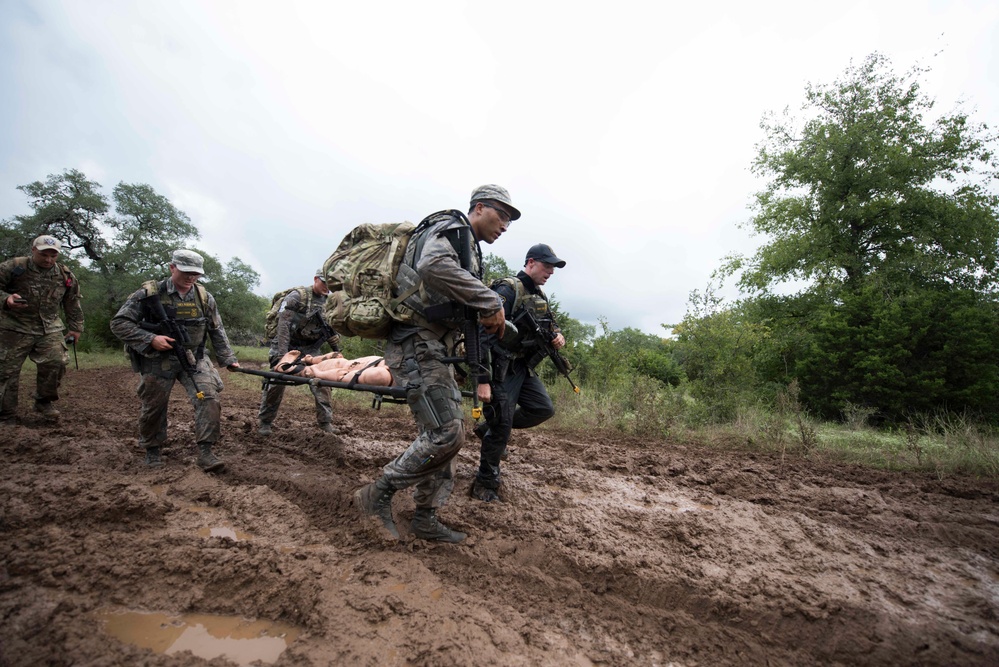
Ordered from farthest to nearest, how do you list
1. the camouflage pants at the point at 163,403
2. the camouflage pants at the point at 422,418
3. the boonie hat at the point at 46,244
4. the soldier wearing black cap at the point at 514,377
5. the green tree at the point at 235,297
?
the green tree at the point at 235,297
the boonie hat at the point at 46,244
the camouflage pants at the point at 163,403
the soldier wearing black cap at the point at 514,377
the camouflage pants at the point at 422,418

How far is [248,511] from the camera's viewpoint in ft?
11.2

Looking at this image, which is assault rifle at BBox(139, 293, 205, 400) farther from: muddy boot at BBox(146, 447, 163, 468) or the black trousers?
the black trousers

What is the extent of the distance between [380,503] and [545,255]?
8.09 feet

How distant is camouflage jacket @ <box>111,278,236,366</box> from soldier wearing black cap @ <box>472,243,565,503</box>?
2.68 metres

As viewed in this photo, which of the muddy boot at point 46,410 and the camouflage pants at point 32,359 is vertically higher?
the camouflage pants at point 32,359

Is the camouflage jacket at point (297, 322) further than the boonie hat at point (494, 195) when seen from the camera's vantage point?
Yes

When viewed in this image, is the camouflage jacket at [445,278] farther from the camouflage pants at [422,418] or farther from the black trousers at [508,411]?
the black trousers at [508,411]

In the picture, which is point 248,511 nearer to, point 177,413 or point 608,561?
A: point 608,561

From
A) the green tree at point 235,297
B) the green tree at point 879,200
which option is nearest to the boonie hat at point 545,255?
the green tree at point 879,200

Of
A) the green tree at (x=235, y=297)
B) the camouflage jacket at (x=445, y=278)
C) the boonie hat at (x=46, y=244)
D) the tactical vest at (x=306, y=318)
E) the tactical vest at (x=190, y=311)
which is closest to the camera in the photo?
the camouflage jacket at (x=445, y=278)

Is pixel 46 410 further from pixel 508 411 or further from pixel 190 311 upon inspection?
pixel 508 411

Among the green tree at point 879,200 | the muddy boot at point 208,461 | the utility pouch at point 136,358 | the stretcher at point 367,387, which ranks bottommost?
the muddy boot at point 208,461

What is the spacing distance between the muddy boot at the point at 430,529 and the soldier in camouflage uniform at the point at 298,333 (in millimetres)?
3113

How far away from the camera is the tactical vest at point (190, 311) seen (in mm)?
4473
